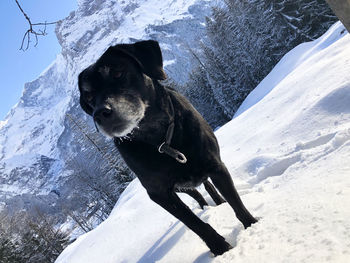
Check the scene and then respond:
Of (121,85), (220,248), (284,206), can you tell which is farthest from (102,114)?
(284,206)

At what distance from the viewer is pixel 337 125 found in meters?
4.45

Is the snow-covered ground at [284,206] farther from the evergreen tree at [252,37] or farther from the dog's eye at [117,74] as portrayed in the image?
the evergreen tree at [252,37]

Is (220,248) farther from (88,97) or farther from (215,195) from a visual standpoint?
(88,97)

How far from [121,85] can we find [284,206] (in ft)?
7.95

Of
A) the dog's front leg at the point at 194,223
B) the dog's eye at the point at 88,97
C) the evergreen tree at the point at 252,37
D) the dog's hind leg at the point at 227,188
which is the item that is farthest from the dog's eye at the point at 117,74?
the evergreen tree at the point at 252,37

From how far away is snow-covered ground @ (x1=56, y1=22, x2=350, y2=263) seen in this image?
2.15m

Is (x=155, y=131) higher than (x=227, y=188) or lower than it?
higher

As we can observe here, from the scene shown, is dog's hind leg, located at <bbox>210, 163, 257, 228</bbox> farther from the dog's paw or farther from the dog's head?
the dog's head

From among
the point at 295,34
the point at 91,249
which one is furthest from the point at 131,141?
the point at 295,34

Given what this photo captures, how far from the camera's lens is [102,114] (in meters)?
3.00

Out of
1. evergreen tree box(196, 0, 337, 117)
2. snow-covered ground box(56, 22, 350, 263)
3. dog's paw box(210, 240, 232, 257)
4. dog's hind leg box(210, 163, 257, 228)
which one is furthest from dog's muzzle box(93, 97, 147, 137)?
evergreen tree box(196, 0, 337, 117)

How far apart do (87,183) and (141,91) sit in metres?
33.1

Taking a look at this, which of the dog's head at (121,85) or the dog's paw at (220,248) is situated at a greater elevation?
the dog's head at (121,85)

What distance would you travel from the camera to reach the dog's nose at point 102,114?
2.98m
